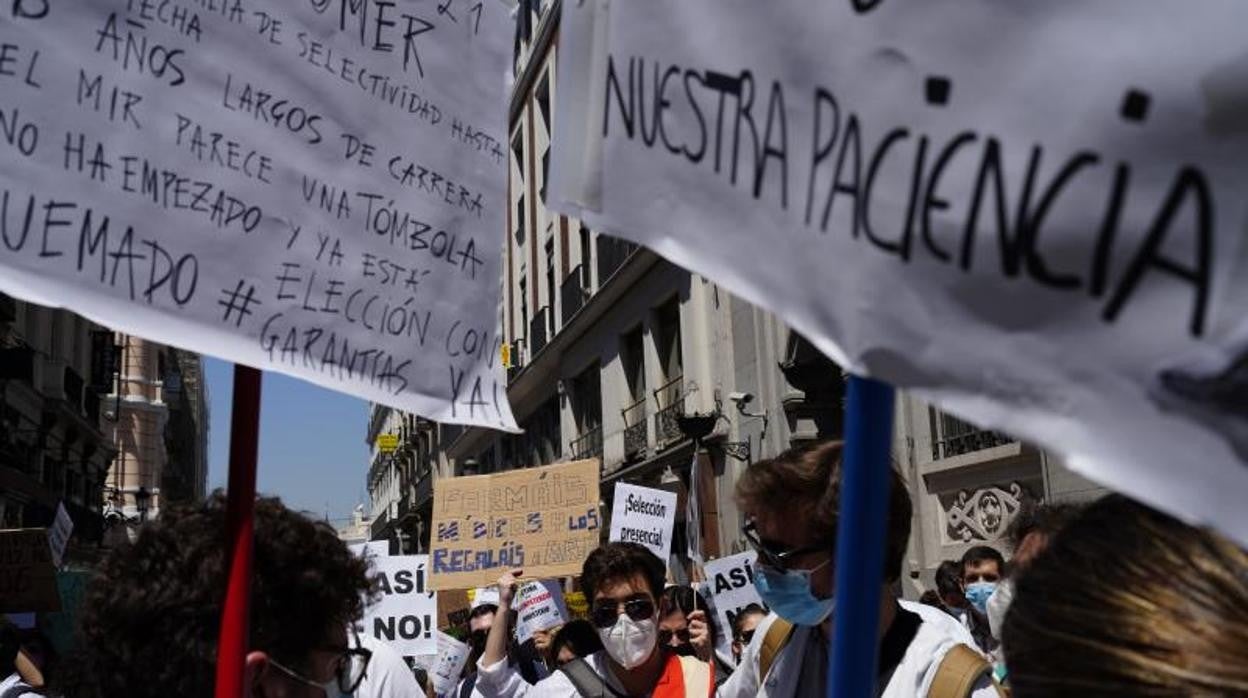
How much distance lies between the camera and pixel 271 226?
1.98m

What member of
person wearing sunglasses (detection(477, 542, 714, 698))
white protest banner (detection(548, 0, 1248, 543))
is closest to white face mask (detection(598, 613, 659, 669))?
person wearing sunglasses (detection(477, 542, 714, 698))

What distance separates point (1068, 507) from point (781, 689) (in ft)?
3.37

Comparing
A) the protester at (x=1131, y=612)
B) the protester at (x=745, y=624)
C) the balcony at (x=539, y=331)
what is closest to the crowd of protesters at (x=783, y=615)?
the protester at (x=1131, y=612)

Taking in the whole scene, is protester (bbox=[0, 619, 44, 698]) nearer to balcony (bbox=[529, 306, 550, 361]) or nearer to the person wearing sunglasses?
the person wearing sunglasses

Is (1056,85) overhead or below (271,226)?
below

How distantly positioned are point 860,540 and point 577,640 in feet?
14.4

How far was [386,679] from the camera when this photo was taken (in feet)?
10.4

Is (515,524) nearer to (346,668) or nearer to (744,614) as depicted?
(744,614)

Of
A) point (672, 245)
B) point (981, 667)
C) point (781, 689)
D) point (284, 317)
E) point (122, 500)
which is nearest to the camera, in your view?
point (672, 245)

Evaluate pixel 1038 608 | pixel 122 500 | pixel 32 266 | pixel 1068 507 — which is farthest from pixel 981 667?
pixel 122 500

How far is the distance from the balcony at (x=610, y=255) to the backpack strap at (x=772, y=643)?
18.7 metres

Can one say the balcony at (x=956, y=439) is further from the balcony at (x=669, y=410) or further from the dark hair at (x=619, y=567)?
the dark hair at (x=619, y=567)

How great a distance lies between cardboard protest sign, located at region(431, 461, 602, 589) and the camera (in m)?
8.20

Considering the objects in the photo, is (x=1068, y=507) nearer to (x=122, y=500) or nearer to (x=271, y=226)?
(x=271, y=226)
